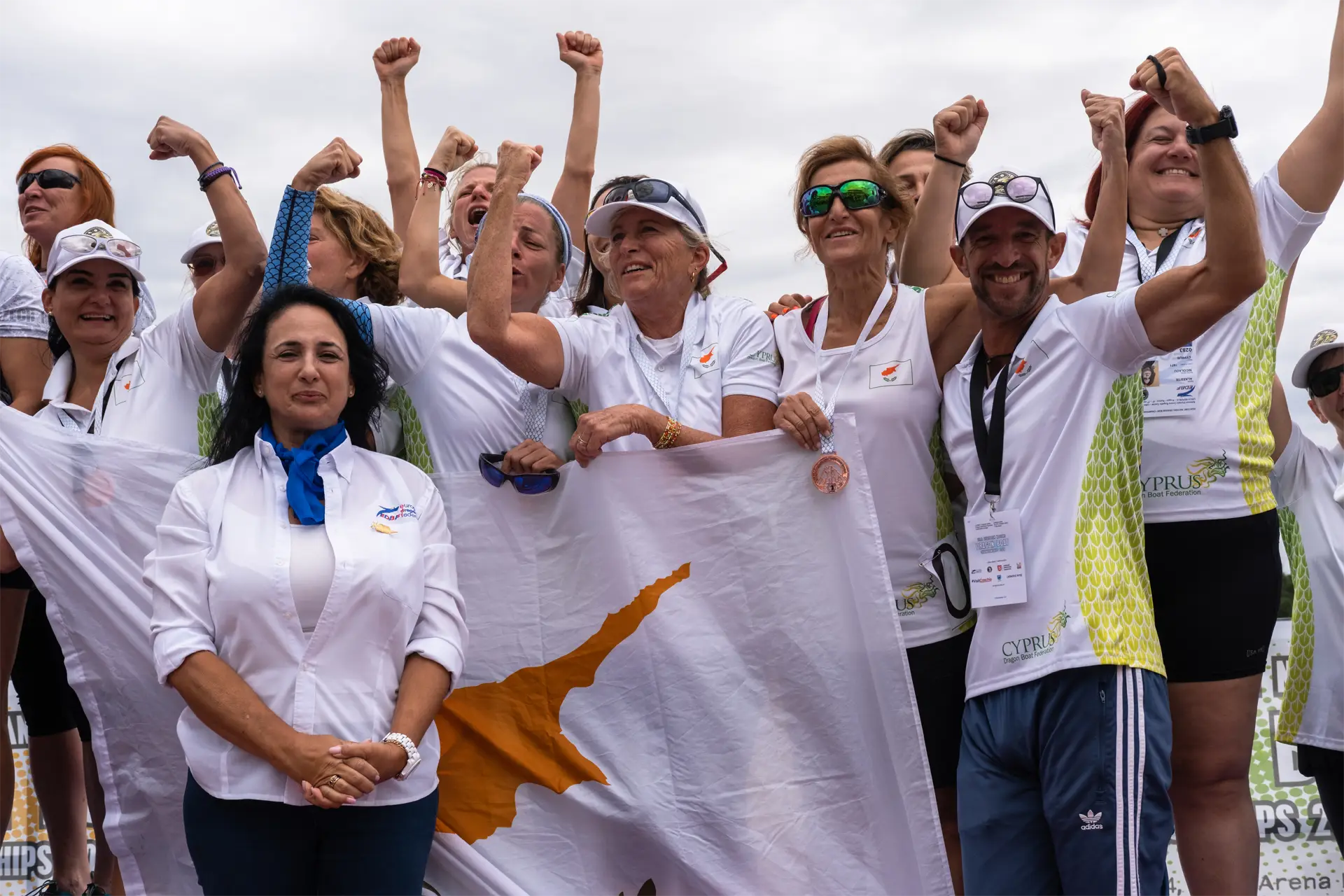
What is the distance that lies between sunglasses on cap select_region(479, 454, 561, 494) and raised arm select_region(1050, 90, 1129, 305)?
5.48ft

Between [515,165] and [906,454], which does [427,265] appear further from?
[906,454]

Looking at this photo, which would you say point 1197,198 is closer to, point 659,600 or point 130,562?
point 659,600

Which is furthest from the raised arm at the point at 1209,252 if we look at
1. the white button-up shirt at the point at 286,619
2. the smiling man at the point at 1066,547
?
the white button-up shirt at the point at 286,619

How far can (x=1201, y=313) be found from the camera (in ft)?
11.7

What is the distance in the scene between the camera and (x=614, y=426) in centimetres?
404

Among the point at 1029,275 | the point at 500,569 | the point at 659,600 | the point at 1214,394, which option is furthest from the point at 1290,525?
the point at 500,569

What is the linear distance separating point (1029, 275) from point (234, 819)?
2.64 meters

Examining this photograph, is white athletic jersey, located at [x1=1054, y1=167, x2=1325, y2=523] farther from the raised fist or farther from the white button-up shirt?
the white button-up shirt

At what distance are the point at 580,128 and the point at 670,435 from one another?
1780 mm

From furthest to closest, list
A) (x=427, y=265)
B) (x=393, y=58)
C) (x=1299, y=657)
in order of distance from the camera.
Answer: (x=393, y=58), (x=1299, y=657), (x=427, y=265)

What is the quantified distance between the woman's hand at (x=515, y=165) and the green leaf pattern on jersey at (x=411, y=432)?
875mm

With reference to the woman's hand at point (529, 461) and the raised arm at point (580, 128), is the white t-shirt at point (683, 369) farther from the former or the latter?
the raised arm at point (580, 128)

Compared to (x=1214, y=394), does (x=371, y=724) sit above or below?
below

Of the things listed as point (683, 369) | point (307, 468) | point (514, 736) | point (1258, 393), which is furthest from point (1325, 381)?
point (307, 468)
